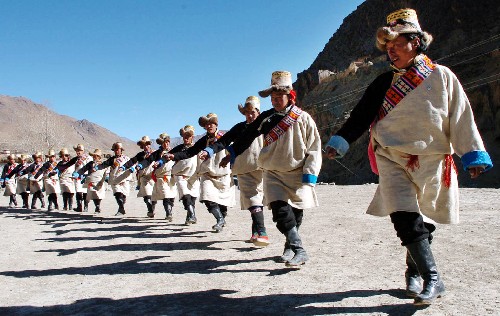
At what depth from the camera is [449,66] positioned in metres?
33.5

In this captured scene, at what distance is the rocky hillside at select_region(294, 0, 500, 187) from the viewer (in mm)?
26875

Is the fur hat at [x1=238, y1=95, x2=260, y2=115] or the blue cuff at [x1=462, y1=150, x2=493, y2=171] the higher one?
the fur hat at [x1=238, y1=95, x2=260, y2=115]

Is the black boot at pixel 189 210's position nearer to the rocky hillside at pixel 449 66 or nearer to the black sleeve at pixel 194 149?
the black sleeve at pixel 194 149

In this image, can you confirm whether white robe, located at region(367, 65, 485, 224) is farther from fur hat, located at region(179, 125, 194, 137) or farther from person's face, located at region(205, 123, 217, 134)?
fur hat, located at region(179, 125, 194, 137)

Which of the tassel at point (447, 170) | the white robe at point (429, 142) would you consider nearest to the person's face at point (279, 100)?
the white robe at point (429, 142)

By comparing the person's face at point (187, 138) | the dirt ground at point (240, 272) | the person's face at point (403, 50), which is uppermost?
the person's face at point (187, 138)

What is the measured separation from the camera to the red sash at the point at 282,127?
478cm

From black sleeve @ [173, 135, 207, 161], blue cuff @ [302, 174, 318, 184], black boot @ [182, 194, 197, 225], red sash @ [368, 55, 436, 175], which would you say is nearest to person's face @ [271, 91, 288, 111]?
blue cuff @ [302, 174, 318, 184]

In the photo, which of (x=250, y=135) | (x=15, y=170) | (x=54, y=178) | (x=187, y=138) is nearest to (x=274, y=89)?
(x=250, y=135)

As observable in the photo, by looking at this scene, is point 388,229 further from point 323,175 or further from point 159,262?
point 323,175

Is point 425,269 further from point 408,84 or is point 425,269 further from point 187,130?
point 187,130

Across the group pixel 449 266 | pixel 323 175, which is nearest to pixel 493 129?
pixel 323 175

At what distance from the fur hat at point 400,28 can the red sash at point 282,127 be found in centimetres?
153

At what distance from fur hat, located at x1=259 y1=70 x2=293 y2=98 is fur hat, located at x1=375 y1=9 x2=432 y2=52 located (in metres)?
1.60
